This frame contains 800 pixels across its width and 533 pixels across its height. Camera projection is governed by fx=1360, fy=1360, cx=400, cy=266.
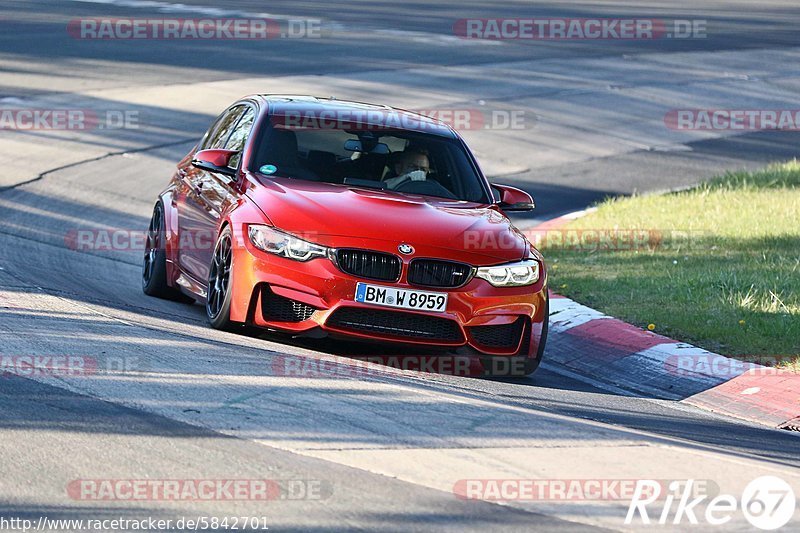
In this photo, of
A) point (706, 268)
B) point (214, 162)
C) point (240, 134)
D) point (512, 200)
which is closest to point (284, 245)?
point (214, 162)

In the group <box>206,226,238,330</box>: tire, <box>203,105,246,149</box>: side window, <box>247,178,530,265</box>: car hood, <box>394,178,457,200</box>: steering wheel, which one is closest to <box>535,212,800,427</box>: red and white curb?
<box>247,178,530,265</box>: car hood

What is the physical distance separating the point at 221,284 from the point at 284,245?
0.71 metres

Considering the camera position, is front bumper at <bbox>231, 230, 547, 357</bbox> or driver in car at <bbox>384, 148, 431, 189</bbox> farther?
driver in car at <bbox>384, 148, 431, 189</bbox>

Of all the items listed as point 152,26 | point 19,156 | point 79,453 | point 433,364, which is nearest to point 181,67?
point 152,26

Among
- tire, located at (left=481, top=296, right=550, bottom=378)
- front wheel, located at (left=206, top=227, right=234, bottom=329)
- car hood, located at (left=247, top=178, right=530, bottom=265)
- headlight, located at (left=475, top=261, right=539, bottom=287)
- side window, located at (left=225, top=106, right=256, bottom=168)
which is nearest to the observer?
car hood, located at (left=247, top=178, right=530, bottom=265)

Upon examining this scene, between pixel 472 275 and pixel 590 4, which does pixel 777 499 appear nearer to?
pixel 472 275

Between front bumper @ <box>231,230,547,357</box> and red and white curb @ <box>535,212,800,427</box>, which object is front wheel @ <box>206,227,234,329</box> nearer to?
front bumper @ <box>231,230,547,357</box>

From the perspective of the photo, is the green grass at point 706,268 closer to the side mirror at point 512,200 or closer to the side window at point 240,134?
the side mirror at point 512,200

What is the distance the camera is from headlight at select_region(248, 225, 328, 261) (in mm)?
8305

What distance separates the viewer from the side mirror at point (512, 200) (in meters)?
9.88

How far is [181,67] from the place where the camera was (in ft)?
80.9

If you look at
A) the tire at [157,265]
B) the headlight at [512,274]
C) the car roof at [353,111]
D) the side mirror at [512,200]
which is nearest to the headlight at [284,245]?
the headlight at [512,274]

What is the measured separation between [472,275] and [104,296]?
10.3ft

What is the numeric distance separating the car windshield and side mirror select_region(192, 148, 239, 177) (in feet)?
0.58
